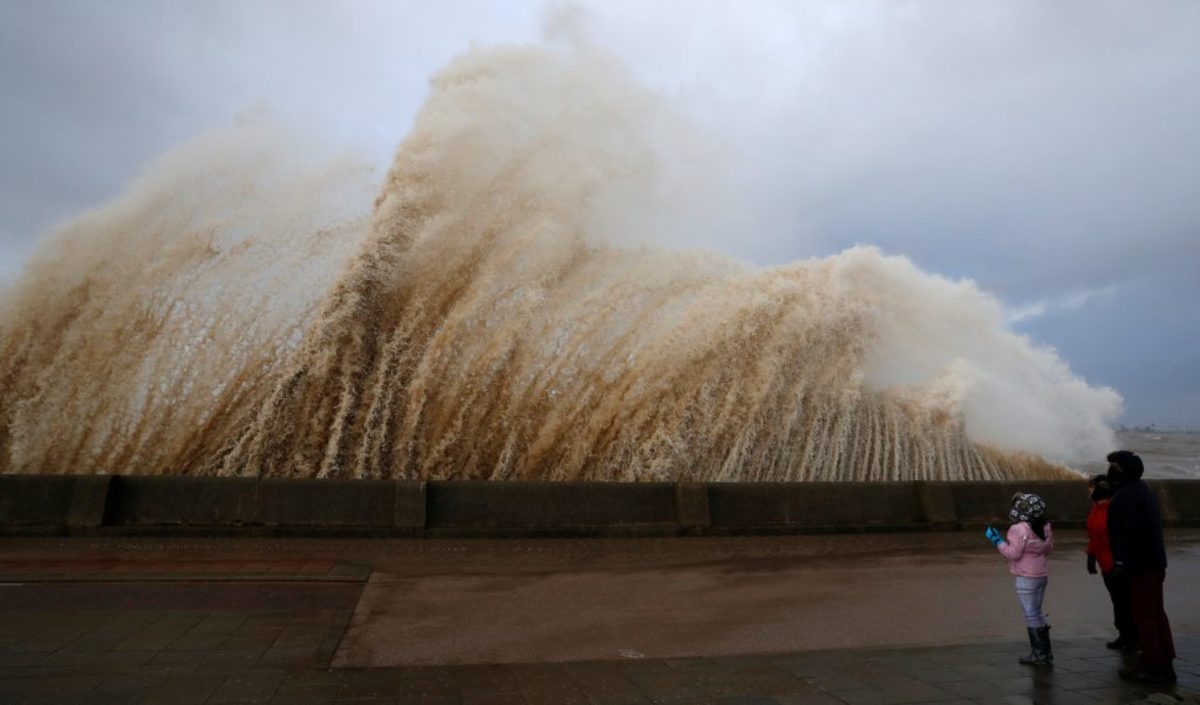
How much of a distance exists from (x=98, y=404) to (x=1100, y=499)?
1258 centimetres

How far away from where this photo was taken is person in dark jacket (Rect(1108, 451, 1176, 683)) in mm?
4414

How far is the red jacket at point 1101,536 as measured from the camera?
5.21 meters

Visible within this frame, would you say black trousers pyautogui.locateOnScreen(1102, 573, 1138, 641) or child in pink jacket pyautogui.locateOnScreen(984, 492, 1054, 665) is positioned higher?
child in pink jacket pyautogui.locateOnScreen(984, 492, 1054, 665)

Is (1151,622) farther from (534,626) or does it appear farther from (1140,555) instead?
(534,626)

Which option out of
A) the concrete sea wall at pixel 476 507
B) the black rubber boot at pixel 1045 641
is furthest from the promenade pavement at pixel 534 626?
the concrete sea wall at pixel 476 507

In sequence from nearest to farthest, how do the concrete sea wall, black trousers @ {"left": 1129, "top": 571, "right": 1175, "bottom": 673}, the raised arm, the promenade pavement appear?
the promenade pavement < black trousers @ {"left": 1129, "top": 571, "right": 1175, "bottom": 673} < the raised arm < the concrete sea wall

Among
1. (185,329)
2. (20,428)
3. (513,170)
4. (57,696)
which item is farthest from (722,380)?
(20,428)

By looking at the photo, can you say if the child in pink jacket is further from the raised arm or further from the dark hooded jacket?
the dark hooded jacket

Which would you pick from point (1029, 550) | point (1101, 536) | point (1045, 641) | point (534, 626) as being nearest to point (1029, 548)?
point (1029, 550)

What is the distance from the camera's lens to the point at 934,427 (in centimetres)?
1334

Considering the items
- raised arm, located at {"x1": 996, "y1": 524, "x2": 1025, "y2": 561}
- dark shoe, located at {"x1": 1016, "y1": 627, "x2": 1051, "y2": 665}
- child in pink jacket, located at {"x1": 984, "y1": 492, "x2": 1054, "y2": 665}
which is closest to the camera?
dark shoe, located at {"x1": 1016, "y1": 627, "x2": 1051, "y2": 665}

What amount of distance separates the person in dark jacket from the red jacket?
276 millimetres

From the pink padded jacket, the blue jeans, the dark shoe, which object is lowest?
the dark shoe

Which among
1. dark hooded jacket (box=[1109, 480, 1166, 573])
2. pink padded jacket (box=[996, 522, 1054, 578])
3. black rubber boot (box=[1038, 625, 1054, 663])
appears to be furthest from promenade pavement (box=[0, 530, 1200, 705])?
dark hooded jacket (box=[1109, 480, 1166, 573])
